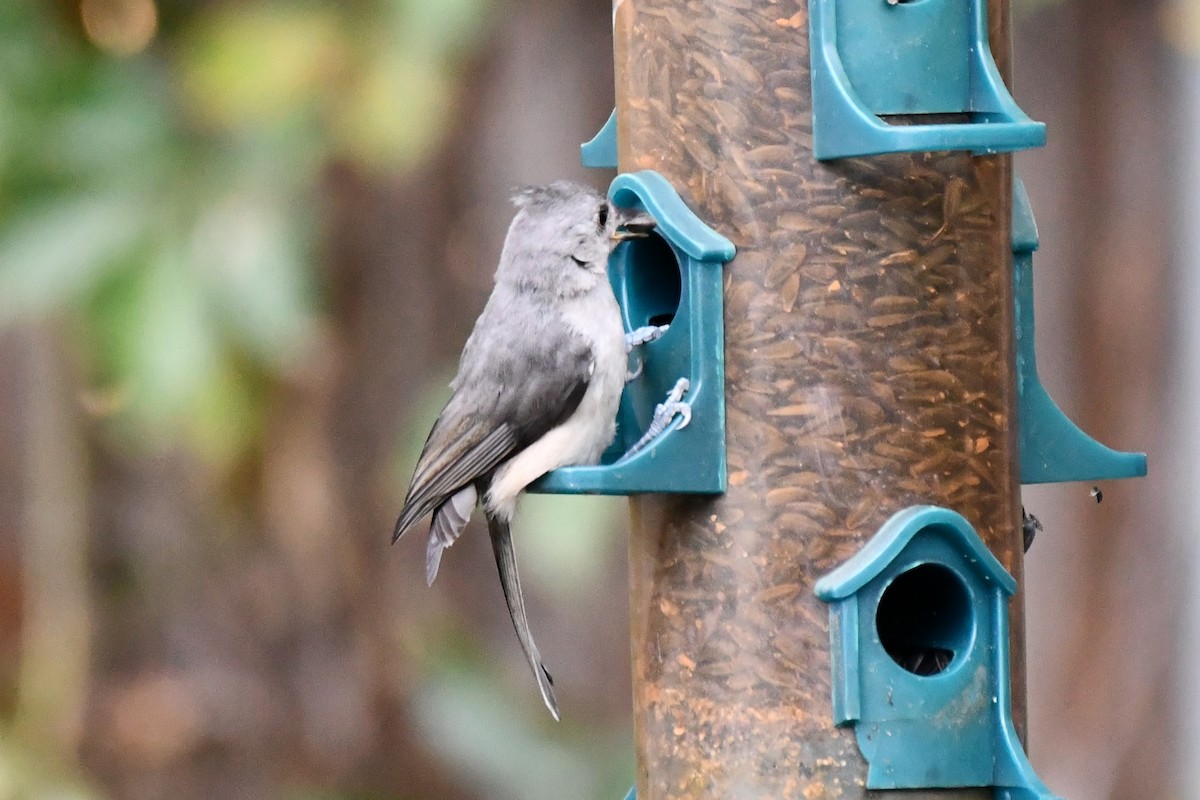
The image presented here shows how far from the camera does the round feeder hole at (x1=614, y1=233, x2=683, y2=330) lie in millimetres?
3646

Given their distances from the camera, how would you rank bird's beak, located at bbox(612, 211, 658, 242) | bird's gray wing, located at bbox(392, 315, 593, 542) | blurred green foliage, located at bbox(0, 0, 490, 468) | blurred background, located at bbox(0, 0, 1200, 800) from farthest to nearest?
blurred background, located at bbox(0, 0, 1200, 800) → blurred green foliage, located at bbox(0, 0, 490, 468) → bird's gray wing, located at bbox(392, 315, 593, 542) → bird's beak, located at bbox(612, 211, 658, 242)

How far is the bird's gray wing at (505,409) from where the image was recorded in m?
3.54

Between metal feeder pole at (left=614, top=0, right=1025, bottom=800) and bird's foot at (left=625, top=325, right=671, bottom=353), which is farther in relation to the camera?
bird's foot at (left=625, top=325, right=671, bottom=353)

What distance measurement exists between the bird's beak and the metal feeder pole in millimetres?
153

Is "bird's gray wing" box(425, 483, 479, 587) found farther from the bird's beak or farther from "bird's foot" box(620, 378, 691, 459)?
the bird's beak

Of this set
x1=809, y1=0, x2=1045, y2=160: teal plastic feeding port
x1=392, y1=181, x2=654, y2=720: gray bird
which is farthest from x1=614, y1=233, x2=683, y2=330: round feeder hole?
x1=809, y1=0, x2=1045, y2=160: teal plastic feeding port

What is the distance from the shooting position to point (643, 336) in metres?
3.49

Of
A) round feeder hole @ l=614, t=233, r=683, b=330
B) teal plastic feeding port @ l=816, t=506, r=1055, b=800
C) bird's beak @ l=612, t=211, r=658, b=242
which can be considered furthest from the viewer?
round feeder hole @ l=614, t=233, r=683, b=330

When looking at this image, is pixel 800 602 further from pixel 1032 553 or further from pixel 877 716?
pixel 1032 553

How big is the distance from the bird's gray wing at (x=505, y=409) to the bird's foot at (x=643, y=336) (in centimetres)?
8

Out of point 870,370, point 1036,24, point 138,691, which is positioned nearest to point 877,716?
point 870,370

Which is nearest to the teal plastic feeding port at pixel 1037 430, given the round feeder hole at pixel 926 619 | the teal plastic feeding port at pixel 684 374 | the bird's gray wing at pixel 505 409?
the round feeder hole at pixel 926 619

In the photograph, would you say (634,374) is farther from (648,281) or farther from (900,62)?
(900,62)

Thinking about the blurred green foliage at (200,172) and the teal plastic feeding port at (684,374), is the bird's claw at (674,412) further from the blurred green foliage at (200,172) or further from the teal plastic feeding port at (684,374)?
the blurred green foliage at (200,172)
